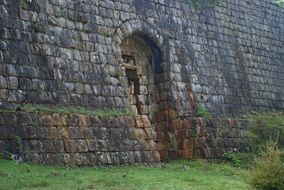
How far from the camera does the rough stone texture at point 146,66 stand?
12.3m

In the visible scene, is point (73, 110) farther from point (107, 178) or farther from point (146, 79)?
point (146, 79)

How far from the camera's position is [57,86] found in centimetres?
1283

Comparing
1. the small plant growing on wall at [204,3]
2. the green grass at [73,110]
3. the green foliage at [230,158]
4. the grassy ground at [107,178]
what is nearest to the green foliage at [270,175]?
the grassy ground at [107,178]

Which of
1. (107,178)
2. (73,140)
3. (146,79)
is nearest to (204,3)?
(146,79)

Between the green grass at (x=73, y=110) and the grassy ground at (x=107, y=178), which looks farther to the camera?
the green grass at (x=73, y=110)

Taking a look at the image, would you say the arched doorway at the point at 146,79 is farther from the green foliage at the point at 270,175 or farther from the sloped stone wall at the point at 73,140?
the green foliage at the point at 270,175

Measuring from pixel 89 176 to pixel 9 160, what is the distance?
169 cm

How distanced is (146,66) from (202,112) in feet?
7.60

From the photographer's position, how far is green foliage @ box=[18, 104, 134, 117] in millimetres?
12000

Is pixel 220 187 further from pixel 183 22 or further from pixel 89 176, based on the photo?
pixel 183 22

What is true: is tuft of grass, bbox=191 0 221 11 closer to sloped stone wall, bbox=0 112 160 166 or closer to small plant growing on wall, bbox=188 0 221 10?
small plant growing on wall, bbox=188 0 221 10

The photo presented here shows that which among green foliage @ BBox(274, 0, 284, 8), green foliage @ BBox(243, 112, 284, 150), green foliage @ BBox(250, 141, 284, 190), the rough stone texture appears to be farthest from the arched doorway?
green foliage @ BBox(274, 0, 284, 8)

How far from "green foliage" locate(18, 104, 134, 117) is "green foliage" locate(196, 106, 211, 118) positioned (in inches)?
126

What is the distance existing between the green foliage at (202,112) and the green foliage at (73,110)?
10.5 feet
